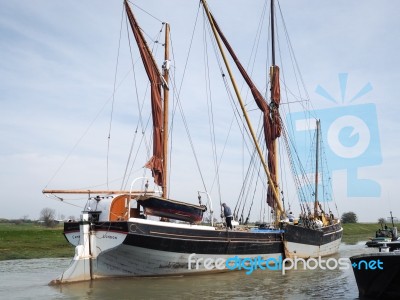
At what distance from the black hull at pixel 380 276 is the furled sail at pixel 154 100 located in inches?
557

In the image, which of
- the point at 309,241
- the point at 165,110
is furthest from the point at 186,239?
the point at 309,241

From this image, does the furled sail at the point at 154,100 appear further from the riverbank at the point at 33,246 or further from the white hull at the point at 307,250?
the riverbank at the point at 33,246

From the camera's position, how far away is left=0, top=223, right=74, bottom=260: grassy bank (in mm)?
40009

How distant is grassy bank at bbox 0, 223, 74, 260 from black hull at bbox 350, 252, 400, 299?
29201 mm

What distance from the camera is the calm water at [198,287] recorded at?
63.1 feet

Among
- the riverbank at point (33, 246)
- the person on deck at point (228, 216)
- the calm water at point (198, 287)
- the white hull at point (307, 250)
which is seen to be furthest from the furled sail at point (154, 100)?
the riverbank at point (33, 246)

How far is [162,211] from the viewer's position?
25.0 meters

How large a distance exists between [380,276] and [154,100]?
57.3 feet

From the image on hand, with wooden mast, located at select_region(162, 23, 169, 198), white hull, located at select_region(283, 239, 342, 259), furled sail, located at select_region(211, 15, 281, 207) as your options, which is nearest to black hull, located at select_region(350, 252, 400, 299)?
wooden mast, located at select_region(162, 23, 169, 198)

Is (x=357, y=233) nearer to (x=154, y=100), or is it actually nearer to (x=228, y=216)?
(x=228, y=216)

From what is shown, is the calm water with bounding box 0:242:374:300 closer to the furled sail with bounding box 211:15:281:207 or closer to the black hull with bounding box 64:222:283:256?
the black hull with bounding box 64:222:283:256

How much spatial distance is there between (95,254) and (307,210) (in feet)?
88.0

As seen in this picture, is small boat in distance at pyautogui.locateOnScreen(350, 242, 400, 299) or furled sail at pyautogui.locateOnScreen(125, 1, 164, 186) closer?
small boat in distance at pyautogui.locateOnScreen(350, 242, 400, 299)

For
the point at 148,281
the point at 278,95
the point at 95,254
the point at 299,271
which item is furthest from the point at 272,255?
the point at 278,95
